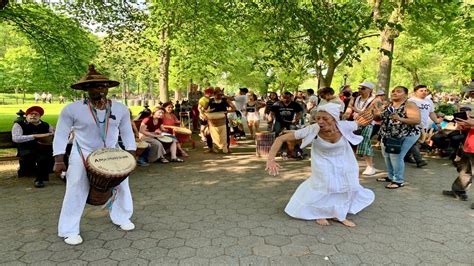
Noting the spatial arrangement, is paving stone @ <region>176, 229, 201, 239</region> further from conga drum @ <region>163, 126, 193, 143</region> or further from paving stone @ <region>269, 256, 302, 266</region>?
conga drum @ <region>163, 126, 193, 143</region>

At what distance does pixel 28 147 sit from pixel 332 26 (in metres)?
6.07

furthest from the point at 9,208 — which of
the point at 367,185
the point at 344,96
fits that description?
the point at 344,96

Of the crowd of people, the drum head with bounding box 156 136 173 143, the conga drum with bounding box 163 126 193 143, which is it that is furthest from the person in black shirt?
the drum head with bounding box 156 136 173 143

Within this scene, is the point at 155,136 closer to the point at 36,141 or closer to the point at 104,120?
the point at 36,141

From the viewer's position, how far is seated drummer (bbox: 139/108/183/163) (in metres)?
8.35

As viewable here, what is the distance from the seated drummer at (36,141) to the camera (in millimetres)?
6406

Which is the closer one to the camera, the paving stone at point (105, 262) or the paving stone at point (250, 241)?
the paving stone at point (105, 262)

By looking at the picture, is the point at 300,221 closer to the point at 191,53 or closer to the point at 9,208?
the point at 9,208

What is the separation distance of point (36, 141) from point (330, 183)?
17.5 ft

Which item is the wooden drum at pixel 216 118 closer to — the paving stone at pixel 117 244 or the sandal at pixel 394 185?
the sandal at pixel 394 185

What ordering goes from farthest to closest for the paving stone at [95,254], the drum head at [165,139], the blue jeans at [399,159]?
the drum head at [165,139]
the blue jeans at [399,159]
the paving stone at [95,254]

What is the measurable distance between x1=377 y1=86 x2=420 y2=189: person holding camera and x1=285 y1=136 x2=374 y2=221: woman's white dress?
5.96 feet

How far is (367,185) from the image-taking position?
21.2ft

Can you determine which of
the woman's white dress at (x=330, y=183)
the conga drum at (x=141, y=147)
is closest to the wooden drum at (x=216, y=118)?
the conga drum at (x=141, y=147)
